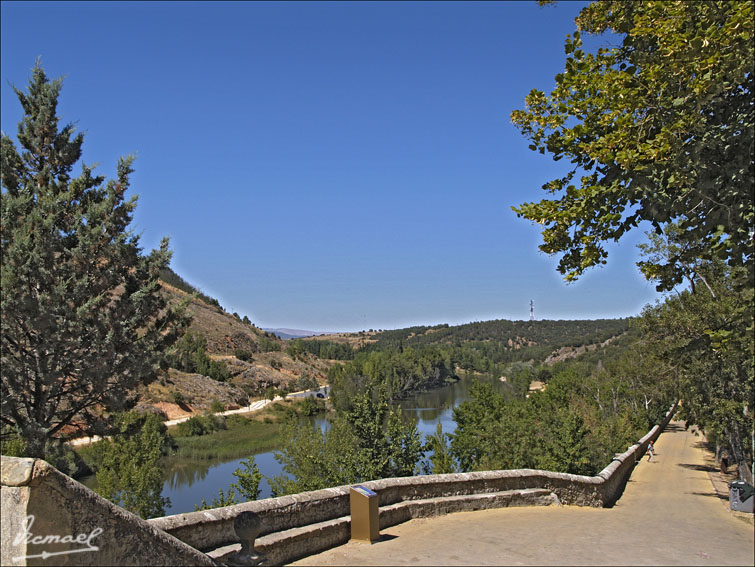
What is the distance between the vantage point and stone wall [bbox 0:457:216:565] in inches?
163

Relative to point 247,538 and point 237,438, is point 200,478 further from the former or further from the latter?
point 247,538

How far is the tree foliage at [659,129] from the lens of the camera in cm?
634

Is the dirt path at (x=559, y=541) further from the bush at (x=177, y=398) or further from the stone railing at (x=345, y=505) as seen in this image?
the bush at (x=177, y=398)

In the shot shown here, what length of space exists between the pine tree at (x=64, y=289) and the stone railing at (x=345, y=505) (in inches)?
280

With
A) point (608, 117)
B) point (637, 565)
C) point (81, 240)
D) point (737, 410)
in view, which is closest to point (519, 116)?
point (608, 117)

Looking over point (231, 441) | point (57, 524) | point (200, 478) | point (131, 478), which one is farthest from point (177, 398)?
point (57, 524)

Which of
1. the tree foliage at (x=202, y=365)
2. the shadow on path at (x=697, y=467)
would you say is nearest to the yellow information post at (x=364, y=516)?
the shadow on path at (x=697, y=467)

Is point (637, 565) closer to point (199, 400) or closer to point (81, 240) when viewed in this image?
point (81, 240)

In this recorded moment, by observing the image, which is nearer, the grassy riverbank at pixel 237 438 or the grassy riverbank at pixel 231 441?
the grassy riverbank at pixel 231 441

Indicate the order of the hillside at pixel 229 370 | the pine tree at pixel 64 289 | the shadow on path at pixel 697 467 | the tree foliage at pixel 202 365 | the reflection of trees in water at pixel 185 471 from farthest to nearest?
the tree foliage at pixel 202 365
the hillside at pixel 229 370
the reflection of trees in water at pixel 185 471
the shadow on path at pixel 697 467
the pine tree at pixel 64 289

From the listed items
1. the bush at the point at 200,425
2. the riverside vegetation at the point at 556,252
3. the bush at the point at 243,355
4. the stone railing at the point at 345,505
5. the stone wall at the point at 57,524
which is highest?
the bush at the point at 243,355

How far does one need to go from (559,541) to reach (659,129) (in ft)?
17.1

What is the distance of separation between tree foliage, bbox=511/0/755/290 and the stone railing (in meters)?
4.68

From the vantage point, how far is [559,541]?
5.84m
